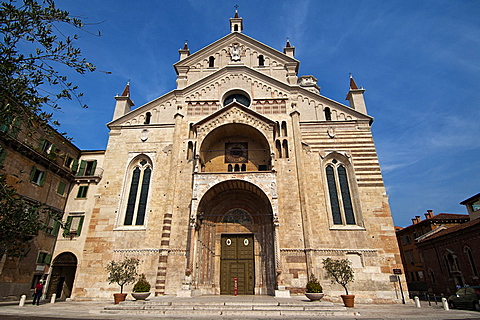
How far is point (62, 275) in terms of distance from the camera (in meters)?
20.0

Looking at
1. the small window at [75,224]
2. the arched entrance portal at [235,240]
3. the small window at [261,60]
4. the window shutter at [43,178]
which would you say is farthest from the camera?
the small window at [261,60]

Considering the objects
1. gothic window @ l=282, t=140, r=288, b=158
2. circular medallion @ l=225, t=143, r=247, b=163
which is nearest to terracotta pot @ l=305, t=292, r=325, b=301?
gothic window @ l=282, t=140, r=288, b=158

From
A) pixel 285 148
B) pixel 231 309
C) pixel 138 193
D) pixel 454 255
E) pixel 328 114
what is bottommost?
pixel 231 309

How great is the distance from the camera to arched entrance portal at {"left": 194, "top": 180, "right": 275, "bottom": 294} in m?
18.3

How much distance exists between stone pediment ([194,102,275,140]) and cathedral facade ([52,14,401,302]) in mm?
82

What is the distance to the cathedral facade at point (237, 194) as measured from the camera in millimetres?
17281

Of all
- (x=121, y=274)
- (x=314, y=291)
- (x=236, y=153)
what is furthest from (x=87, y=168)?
(x=314, y=291)

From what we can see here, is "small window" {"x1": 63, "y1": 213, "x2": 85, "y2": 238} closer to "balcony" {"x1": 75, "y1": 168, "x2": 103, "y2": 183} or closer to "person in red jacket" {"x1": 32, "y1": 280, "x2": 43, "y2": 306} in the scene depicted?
"balcony" {"x1": 75, "y1": 168, "x2": 103, "y2": 183}

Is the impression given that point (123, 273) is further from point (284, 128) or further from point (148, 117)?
point (284, 128)

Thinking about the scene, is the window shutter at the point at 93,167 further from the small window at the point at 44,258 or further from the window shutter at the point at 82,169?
the small window at the point at 44,258

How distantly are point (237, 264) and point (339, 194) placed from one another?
27.8 ft

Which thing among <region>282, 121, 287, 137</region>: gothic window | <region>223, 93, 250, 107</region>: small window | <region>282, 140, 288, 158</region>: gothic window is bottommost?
<region>282, 140, 288, 158</region>: gothic window

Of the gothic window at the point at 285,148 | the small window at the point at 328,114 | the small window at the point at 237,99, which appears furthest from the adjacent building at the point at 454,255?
the small window at the point at 237,99

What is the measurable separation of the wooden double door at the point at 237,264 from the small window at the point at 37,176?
41.8 feet
